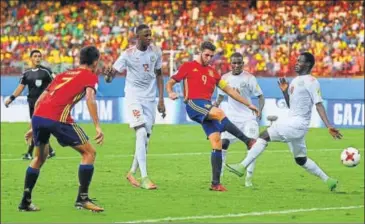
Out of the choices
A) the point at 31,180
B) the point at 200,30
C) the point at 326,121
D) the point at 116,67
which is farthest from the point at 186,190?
the point at 200,30

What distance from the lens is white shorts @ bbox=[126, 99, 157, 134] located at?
16234 millimetres

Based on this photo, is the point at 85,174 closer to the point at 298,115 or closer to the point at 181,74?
the point at 181,74

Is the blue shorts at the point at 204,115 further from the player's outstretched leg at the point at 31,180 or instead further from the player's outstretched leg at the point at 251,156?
the player's outstretched leg at the point at 31,180

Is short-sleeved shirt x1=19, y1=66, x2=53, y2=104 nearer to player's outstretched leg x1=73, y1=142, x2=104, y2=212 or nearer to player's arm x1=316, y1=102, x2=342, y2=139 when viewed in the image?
player's arm x1=316, y1=102, x2=342, y2=139

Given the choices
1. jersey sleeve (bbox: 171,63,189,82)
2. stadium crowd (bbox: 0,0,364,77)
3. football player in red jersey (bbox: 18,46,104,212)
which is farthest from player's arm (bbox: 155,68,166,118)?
stadium crowd (bbox: 0,0,364,77)

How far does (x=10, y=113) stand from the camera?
38.8m

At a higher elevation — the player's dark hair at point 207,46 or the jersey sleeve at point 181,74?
the player's dark hair at point 207,46

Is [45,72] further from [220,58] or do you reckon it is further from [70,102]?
[220,58]

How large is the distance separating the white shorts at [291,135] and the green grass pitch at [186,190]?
64 centimetres

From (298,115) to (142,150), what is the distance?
2457mm

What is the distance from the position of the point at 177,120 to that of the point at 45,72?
50.0ft

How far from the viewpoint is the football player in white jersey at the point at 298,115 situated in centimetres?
1537

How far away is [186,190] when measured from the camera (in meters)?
15.8

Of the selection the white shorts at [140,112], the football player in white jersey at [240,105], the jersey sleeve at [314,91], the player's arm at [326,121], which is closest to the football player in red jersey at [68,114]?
the white shorts at [140,112]
